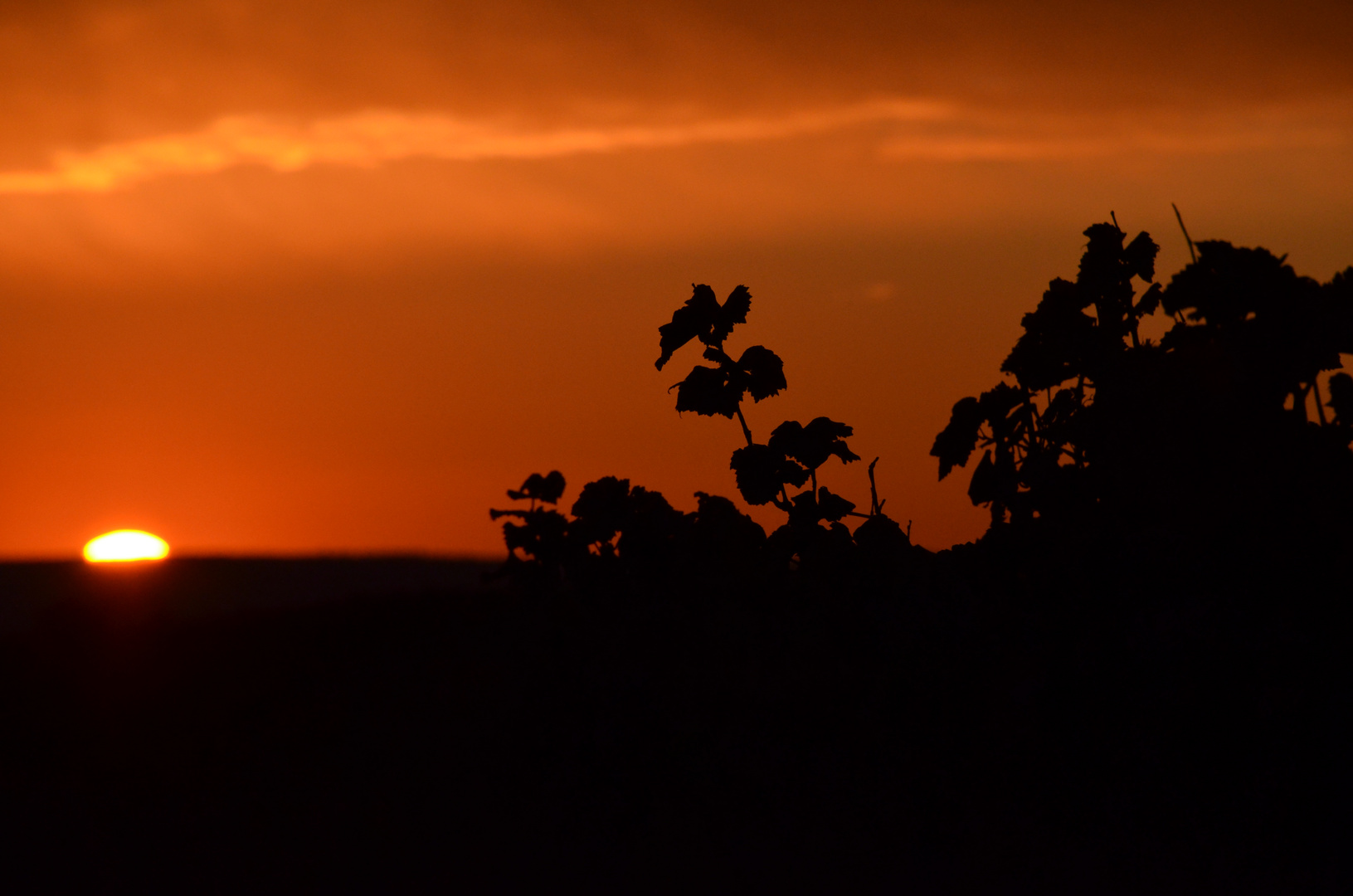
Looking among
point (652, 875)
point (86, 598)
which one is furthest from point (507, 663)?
point (86, 598)

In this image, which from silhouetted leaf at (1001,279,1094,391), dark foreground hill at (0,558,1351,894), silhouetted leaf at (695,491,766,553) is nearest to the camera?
dark foreground hill at (0,558,1351,894)

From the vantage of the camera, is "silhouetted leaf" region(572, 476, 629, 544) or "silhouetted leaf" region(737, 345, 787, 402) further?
"silhouetted leaf" region(737, 345, 787, 402)

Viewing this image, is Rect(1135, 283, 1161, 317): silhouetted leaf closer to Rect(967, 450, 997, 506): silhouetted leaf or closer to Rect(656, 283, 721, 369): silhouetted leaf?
Rect(967, 450, 997, 506): silhouetted leaf

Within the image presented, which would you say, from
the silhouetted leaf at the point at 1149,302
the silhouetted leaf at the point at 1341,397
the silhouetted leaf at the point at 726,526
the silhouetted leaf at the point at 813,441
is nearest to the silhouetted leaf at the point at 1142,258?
the silhouetted leaf at the point at 1149,302

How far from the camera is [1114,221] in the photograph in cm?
739

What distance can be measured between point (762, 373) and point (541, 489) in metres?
1.55

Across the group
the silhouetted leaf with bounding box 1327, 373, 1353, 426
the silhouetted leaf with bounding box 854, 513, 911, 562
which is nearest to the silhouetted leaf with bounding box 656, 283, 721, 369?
the silhouetted leaf with bounding box 854, 513, 911, 562

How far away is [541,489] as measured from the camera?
6648 millimetres

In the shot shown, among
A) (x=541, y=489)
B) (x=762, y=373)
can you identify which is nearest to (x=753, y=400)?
(x=762, y=373)

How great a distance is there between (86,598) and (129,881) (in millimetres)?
24537

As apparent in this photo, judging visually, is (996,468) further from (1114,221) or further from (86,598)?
(86,598)

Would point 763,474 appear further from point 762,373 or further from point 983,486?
point 983,486

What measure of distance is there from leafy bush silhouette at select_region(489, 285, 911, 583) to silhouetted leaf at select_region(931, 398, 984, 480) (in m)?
0.52

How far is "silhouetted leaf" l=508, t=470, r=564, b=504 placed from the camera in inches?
261
